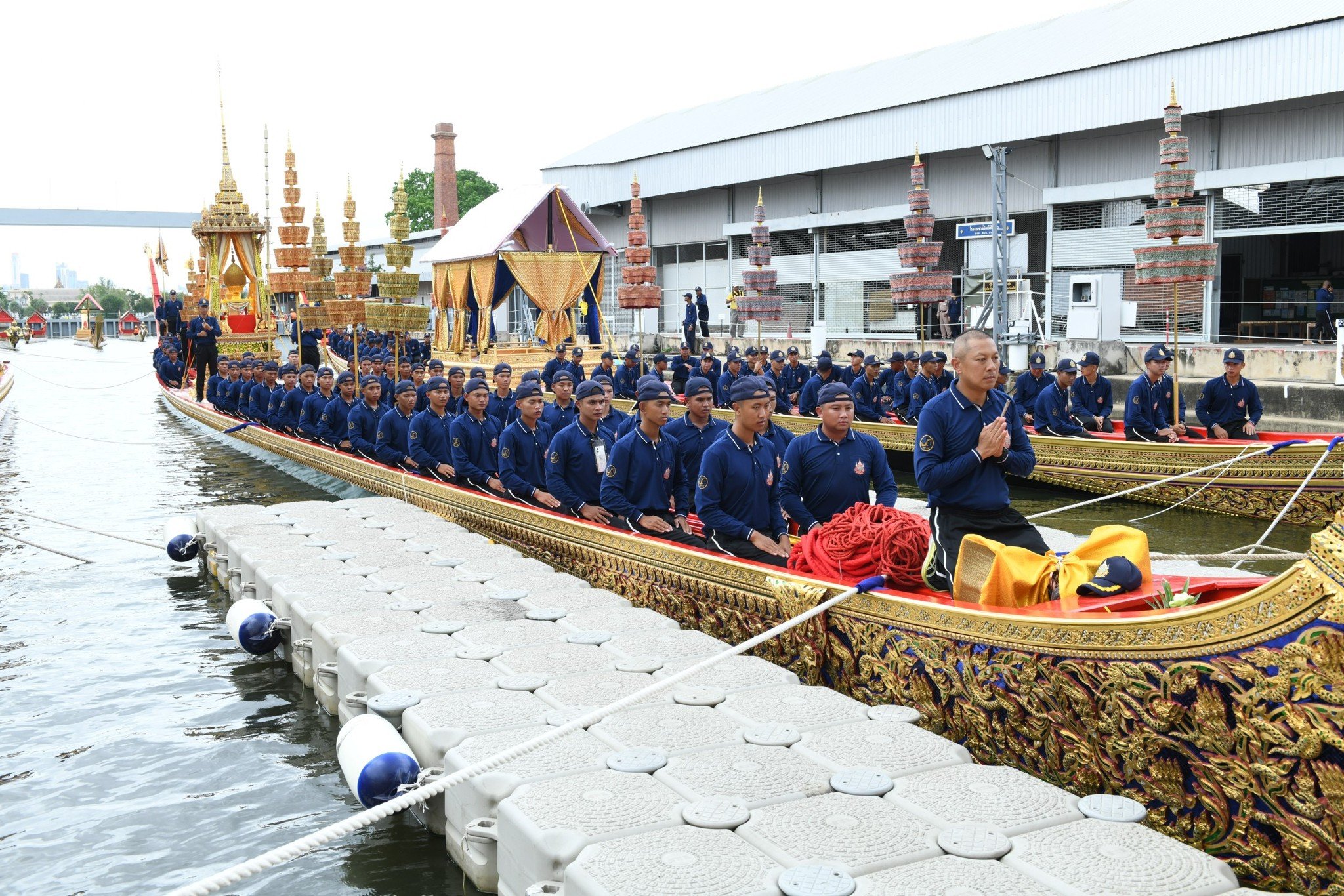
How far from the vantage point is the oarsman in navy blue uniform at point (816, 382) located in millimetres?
15445

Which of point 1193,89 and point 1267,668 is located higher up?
point 1193,89

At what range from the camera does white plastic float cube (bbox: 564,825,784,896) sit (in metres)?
3.25

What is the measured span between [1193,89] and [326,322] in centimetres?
1595

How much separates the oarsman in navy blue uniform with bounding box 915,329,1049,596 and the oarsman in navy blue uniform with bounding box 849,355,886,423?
9.81 meters

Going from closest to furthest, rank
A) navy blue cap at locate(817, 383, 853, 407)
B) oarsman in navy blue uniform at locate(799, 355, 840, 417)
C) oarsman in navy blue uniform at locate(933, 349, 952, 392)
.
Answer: navy blue cap at locate(817, 383, 853, 407) → oarsman in navy blue uniform at locate(933, 349, 952, 392) → oarsman in navy blue uniform at locate(799, 355, 840, 417)

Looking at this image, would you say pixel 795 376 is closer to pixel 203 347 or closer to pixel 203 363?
pixel 203 363

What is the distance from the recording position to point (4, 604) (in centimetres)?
930

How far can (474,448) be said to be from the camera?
1015cm

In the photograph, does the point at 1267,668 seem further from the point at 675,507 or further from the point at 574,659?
the point at 675,507

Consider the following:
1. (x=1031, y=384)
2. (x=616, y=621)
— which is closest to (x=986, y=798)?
(x=616, y=621)

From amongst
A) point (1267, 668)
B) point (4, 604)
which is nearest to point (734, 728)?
point (1267, 668)

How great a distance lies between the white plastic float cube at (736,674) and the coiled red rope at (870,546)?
1.94 feet

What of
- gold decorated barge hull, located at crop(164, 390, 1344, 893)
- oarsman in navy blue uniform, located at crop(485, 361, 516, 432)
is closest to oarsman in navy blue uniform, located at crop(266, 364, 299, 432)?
oarsman in navy blue uniform, located at crop(485, 361, 516, 432)

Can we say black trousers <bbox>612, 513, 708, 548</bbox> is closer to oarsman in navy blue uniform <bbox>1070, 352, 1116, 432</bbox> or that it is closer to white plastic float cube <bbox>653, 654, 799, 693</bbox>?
white plastic float cube <bbox>653, 654, 799, 693</bbox>
